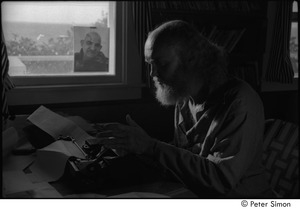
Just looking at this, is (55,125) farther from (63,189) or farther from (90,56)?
(90,56)

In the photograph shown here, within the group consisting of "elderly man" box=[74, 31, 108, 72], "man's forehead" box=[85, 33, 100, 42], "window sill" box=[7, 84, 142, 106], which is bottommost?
"window sill" box=[7, 84, 142, 106]

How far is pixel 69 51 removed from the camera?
63.6 inches

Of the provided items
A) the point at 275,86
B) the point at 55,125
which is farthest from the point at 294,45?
the point at 55,125

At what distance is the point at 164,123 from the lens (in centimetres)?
180

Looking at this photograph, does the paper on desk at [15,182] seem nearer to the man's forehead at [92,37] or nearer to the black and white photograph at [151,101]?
the black and white photograph at [151,101]

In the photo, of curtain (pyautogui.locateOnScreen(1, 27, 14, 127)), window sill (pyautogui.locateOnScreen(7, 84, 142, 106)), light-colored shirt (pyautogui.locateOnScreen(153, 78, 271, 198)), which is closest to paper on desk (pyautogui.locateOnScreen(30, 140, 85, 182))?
light-colored shirt (pyautogui.locateOnScreen(153, 78, 271, 198))

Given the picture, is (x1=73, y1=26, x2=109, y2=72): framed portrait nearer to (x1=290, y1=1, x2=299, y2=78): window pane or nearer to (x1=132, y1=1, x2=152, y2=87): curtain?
(x1=132, y1=1, x2=152, y2=87): curtain

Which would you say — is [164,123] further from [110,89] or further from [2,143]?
[2,143]

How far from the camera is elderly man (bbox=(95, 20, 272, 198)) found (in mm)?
935

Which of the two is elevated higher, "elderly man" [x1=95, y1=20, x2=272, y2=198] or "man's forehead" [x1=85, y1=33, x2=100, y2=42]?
"man's forehead" [x1=85, y1=33, x2=100, y2=42]

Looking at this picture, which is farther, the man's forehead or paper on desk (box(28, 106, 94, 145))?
the man's forehead

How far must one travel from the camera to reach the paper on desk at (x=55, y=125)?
3.64 ft

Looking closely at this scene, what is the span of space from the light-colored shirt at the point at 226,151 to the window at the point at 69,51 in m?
0.70
